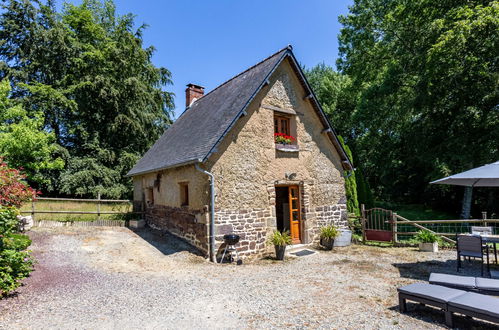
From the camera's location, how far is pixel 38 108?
18.8 metres

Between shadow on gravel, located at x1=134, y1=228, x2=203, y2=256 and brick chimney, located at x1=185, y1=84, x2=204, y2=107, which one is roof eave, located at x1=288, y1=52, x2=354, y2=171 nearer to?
shadow on gravel, located at x1=134, y1=228, x2=203, y2=256

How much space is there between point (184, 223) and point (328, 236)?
525cm

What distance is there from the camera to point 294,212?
10.7 metres

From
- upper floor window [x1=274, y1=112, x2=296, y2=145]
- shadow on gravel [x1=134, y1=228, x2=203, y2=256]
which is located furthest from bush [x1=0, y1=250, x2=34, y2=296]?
upper floor window [x1=274, y1=112, x2=296, y2=145]

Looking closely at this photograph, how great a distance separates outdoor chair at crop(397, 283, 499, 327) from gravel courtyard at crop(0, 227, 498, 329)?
0.30m

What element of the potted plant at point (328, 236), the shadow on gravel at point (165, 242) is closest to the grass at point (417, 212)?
the potted plant at point (328, 236)

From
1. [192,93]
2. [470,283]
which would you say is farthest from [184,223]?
[192,93]

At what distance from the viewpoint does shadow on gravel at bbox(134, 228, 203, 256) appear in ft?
29.9

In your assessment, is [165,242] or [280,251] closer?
[280,251]

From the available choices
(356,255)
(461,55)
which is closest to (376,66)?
(461,55)

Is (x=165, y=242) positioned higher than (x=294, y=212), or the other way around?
(x=294, y=212)

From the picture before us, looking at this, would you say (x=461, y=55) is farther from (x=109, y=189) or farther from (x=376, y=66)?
(x=109, y=189)

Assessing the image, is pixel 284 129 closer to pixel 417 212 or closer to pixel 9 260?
pixel 9 260

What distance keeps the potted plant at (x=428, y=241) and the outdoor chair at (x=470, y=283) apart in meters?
4.79
